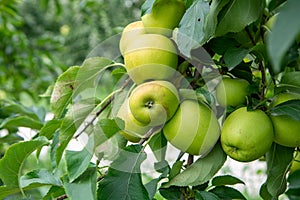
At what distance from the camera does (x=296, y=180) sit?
43 centimetres

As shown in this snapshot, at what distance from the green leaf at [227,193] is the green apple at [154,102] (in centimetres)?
15

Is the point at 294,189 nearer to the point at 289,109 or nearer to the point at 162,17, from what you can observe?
the point at 289,109

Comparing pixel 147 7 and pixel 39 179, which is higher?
pixel 147 7

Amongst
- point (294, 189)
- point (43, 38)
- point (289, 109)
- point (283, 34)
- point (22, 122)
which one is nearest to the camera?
point (283, 34)

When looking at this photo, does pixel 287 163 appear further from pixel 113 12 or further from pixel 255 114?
pixel 113 12

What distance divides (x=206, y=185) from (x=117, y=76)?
0.72 feet

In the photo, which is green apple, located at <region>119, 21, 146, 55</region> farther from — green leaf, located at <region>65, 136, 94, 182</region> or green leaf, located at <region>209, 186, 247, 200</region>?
green leaf, located at <region>209, 186, 247, 200</region>

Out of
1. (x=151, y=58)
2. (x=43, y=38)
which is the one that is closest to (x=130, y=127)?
(x=151, y=58)

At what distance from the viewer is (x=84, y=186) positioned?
2.00 feet

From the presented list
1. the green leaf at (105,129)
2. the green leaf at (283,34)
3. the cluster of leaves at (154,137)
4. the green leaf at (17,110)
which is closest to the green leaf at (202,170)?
the cluster of leaves at (154,137)

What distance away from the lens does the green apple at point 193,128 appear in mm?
603

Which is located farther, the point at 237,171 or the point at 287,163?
the point at 237,171

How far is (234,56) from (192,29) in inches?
2.7

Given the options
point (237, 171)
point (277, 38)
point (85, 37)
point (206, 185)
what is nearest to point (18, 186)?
point (206, 185)
